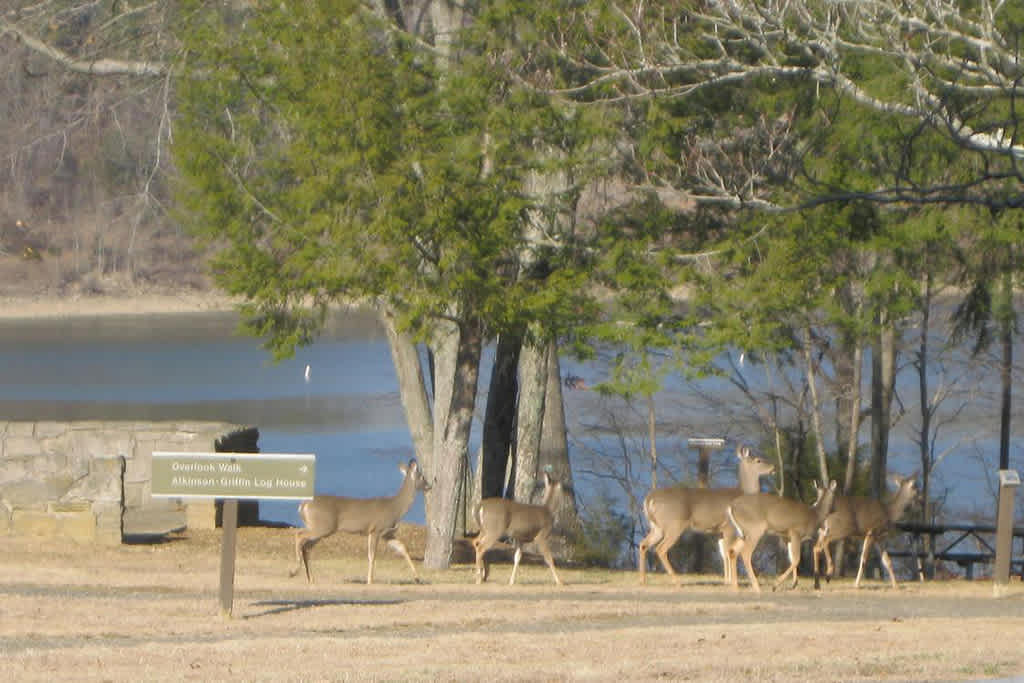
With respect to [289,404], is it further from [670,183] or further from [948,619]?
[948,619]

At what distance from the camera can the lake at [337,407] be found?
3706cm

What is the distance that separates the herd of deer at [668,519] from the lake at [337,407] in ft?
18.5

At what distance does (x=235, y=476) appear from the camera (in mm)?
12570

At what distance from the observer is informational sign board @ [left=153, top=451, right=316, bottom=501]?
1256 cm

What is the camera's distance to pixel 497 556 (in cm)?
2459

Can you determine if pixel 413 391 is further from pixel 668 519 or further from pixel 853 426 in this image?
pixel 668 519

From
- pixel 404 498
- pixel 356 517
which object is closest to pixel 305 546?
pixel 356 517

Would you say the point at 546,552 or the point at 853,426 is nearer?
the point at 546,552

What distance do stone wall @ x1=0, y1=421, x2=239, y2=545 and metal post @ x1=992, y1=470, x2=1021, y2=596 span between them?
8943 mm

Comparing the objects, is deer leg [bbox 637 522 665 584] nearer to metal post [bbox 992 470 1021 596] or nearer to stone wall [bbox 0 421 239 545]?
metal post [bbox 992 470 1021 596]

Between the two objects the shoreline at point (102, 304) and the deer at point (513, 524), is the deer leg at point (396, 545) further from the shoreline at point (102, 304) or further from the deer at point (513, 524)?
the shoreline at point (102, 304)

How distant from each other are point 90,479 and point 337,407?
99.6 ft

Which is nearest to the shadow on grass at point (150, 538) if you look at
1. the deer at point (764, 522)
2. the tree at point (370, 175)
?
the tree at point (370, 175)

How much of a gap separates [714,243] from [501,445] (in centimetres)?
618
